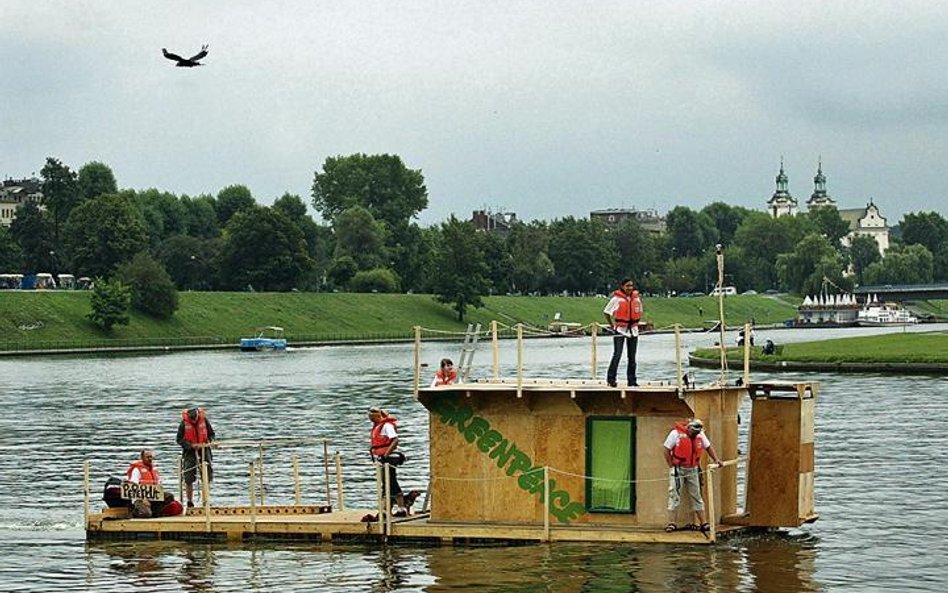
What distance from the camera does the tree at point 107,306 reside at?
16838cm

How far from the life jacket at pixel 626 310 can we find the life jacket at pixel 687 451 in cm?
306

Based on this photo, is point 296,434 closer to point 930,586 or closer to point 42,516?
point 42,516

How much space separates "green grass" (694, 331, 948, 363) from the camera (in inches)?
4117

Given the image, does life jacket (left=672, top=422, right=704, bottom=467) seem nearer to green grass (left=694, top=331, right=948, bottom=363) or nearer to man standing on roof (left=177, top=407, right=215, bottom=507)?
man standing on roof (left=177, top=407, right=215, bottom=507)

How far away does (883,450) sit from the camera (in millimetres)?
54438

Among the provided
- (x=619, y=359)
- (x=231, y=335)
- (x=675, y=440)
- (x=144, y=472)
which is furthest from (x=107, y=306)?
(x=675, y=440)

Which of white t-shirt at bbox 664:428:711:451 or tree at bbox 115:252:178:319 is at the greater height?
tree at bbox 115:252:178:319

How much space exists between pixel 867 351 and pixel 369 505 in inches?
2984

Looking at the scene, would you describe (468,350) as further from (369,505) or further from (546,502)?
(369,505)

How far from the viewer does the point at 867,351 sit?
368 feet

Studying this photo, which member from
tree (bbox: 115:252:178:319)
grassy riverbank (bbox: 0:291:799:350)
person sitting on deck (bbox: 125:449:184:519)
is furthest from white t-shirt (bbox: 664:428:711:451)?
tree (bbox: 115:252:178:319)

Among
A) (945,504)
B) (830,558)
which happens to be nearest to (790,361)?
(945,504)

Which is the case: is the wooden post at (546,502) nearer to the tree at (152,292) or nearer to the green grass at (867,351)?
the green grass at (867,351)

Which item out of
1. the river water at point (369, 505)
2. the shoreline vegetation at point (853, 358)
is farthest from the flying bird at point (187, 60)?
the shoreline vegetation at point (853, 358)
